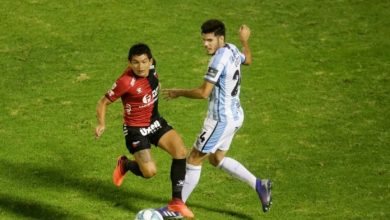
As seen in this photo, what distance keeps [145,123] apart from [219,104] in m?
1.01

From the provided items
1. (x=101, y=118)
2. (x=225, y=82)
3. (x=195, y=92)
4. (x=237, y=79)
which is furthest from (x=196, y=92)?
(x=101, y=118)

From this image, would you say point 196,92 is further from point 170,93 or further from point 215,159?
point 215,159

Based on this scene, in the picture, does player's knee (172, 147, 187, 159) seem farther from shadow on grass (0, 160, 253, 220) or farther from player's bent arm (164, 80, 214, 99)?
shadow on grass (0, 160, 253, 220)

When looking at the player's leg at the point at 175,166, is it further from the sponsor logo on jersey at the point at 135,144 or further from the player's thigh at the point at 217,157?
the player's thigh at the point at 217,157

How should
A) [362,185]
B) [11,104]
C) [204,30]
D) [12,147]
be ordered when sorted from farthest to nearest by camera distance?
[11,104] < [12,147] < [362,185] < [204,30]

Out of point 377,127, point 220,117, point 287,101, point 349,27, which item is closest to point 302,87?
point 287,101

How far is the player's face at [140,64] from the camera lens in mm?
10156

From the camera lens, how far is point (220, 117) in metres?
10.5

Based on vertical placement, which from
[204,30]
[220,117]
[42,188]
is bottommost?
[42,188]

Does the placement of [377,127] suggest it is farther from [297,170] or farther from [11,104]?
[11,104]

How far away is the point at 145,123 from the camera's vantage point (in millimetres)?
10555

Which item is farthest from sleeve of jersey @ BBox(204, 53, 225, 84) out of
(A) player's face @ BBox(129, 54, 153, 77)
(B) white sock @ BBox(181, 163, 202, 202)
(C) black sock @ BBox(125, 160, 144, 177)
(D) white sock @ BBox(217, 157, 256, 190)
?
(C) black sock @ BBox(125, 160, 144, 177)

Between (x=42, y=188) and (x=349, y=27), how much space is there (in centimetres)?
935

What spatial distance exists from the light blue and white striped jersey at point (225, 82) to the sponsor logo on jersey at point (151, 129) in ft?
2.31
